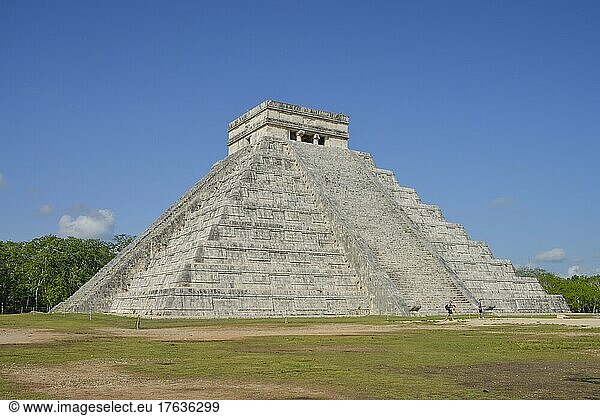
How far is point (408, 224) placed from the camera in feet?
114

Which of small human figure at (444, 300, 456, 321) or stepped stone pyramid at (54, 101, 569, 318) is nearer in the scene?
stepped stone pyramid at (54, 101, 569, 318)

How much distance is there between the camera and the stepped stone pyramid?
1097 inches

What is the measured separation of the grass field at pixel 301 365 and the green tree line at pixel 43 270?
33.5 metres

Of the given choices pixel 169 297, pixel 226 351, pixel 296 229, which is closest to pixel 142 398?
pixel 226 351

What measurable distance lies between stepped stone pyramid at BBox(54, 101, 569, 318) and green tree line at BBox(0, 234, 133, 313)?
1533 centimetres

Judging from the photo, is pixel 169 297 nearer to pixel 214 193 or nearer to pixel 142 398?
pixel 214 193

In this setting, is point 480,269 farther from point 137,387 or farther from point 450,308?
point 137,387

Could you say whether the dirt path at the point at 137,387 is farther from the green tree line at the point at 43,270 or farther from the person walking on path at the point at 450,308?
the green tree line at the point at 43,270

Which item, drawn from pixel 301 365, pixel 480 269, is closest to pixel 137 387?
pixel 301 365

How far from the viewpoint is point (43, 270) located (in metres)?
50.2

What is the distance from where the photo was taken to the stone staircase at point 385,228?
30.1 metres

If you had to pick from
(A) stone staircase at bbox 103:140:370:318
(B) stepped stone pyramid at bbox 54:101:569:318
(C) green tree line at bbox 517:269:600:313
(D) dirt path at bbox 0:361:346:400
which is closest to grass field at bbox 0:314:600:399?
(D) dirt path at bbox 0:361:346:400

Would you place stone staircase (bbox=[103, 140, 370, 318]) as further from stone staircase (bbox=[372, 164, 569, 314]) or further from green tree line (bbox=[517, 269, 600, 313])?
green tree line (bbox=[517, 269, 600, 313])

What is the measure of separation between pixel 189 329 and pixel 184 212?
681 inches
